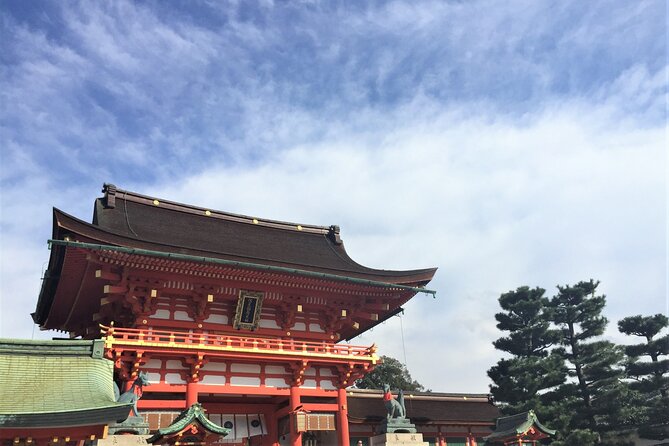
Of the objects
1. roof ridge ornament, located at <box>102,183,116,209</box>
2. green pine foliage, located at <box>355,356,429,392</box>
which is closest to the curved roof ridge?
roof ridge ornament, located at <box>102,183,116,209</box>

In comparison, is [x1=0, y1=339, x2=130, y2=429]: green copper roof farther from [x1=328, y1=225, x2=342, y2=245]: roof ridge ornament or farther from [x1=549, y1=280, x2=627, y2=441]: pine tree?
[x1=549, y1=280, x2=627, y2=441]: pine tree

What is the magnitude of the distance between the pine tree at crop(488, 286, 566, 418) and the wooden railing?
32.9ft

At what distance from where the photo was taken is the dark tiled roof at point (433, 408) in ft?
81.5

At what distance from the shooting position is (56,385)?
41.1 feet

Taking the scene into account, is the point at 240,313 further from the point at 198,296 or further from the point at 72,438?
the point at 72,438

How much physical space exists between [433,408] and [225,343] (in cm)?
1327

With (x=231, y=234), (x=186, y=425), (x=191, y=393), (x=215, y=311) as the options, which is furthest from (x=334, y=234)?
(x=186, y=425)

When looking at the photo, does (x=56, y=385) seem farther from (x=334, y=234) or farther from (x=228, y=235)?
(x=334, y=234)

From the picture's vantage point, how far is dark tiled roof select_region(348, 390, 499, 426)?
24828 mm

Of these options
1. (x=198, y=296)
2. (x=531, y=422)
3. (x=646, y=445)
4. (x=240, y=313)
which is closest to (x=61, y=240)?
(x=198, y=296)

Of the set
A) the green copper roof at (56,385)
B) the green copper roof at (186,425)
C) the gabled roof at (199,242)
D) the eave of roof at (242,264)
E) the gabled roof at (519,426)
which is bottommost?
the gabled roof at (519,426)

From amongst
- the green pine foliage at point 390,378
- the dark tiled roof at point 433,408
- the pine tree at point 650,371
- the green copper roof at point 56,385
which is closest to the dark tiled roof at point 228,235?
the green copper roof at point 56,385

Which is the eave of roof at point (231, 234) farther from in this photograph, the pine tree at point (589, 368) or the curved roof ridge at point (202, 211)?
the pine tree at point (589, 368)

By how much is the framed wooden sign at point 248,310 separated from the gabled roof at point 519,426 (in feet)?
35.7
